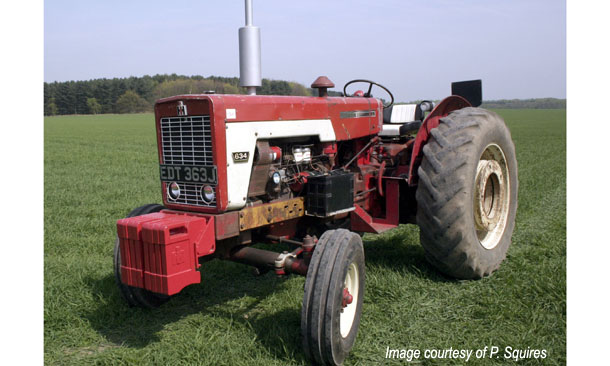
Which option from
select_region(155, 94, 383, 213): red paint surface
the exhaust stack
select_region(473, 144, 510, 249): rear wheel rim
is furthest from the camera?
select_region(473, 144, 510, 249): rear wheel rim

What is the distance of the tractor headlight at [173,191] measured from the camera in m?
3.79

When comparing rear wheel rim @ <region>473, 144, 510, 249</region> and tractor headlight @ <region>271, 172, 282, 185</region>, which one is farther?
rear wheel rim @ <region>473, 144, 510, 249</region>

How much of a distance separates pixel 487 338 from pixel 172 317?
2.54 meters

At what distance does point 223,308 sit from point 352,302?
49.8 inches

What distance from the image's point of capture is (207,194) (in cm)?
357

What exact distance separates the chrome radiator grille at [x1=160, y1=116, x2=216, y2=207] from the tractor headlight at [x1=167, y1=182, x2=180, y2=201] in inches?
0.9

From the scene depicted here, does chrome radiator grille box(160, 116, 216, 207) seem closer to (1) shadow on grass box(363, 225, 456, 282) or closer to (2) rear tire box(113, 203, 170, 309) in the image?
(2) rear tire box(113, 203, 170, 309)

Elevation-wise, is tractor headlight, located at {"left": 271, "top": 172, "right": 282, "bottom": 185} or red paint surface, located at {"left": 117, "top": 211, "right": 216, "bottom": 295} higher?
tractor headlight, located at {"left": 271, "top": 172, "right": 282, "bottom": 185}

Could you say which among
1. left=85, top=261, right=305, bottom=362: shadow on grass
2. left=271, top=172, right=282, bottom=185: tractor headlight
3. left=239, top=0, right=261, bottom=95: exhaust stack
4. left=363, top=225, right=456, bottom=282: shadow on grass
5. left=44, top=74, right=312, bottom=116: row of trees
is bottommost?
left=85, top=261, right=305, bottom=362: shadow on grass

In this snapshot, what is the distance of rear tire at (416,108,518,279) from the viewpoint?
430 cm

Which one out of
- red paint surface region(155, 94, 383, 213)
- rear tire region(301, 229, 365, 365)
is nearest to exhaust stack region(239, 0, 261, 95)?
red paint surface region(155, 94, 383, 213)

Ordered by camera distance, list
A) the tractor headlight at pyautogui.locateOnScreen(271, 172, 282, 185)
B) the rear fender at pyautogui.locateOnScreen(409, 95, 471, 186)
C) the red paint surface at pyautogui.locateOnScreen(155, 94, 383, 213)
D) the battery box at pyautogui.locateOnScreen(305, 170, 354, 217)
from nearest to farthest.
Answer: the red paint surface at pyautogui.locateOnScreen(155, 94, 383, 213) < the tractor headlight at pyautogui.locateOnScreen(271, 172, 282, 185) < the battery box at pyautogui.locateOnScreen(305, 170, 354, 217) < the rear fender at pyautogui.locateOnScreen(409, 95, 471, 186)

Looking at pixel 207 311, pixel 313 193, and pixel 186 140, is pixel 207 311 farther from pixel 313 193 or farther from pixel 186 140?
pixel 186 140

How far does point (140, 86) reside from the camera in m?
60.9
